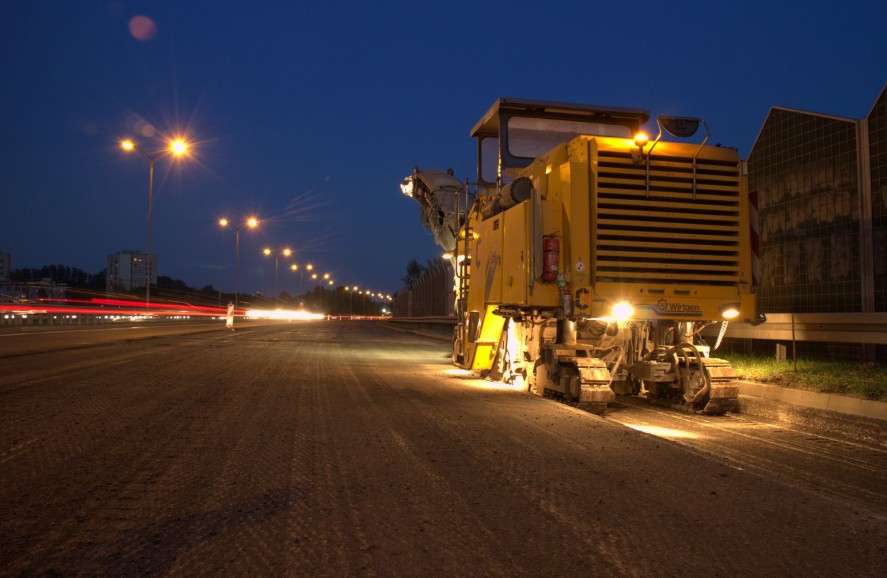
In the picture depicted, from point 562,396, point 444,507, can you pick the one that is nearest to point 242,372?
point 562,396

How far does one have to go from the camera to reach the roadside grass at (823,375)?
8.84m

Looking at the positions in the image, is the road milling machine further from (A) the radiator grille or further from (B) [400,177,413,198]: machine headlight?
(B) [400,177,413,198]: machine headlight

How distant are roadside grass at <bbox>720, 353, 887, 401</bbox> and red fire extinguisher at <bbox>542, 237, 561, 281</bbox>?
3.83 metres

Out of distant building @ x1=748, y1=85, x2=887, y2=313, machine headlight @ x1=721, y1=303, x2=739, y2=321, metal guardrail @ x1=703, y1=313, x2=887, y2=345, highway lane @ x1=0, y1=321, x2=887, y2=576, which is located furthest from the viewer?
distant building @ x1=748, y1=85, x2=887, y2=313

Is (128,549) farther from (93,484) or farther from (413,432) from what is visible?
(413,432)

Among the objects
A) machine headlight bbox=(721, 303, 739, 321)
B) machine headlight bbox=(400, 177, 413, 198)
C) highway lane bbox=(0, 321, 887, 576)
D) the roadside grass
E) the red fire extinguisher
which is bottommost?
highway lane bbox=(0, 321, 887, 576)

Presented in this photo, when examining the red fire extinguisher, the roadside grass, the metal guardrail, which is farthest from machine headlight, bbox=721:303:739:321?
the red fire extinguisher

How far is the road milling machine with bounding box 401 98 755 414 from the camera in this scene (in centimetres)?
875

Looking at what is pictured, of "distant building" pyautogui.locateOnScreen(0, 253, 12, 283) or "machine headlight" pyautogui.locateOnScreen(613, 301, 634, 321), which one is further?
"distant building" pyautogui.locateOnScreen(0, 253, 12, 283)

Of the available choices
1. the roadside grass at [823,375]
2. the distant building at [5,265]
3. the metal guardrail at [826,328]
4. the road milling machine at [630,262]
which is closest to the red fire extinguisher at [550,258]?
the road milling machine at [630,262]

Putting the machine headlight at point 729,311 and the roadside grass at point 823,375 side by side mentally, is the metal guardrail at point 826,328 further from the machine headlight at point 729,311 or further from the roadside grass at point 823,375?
the machine headlight at point 729,311

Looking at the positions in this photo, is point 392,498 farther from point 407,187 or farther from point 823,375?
point 407,187

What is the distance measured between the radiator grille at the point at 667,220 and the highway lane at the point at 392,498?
203 cm

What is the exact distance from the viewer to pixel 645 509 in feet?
14.3
